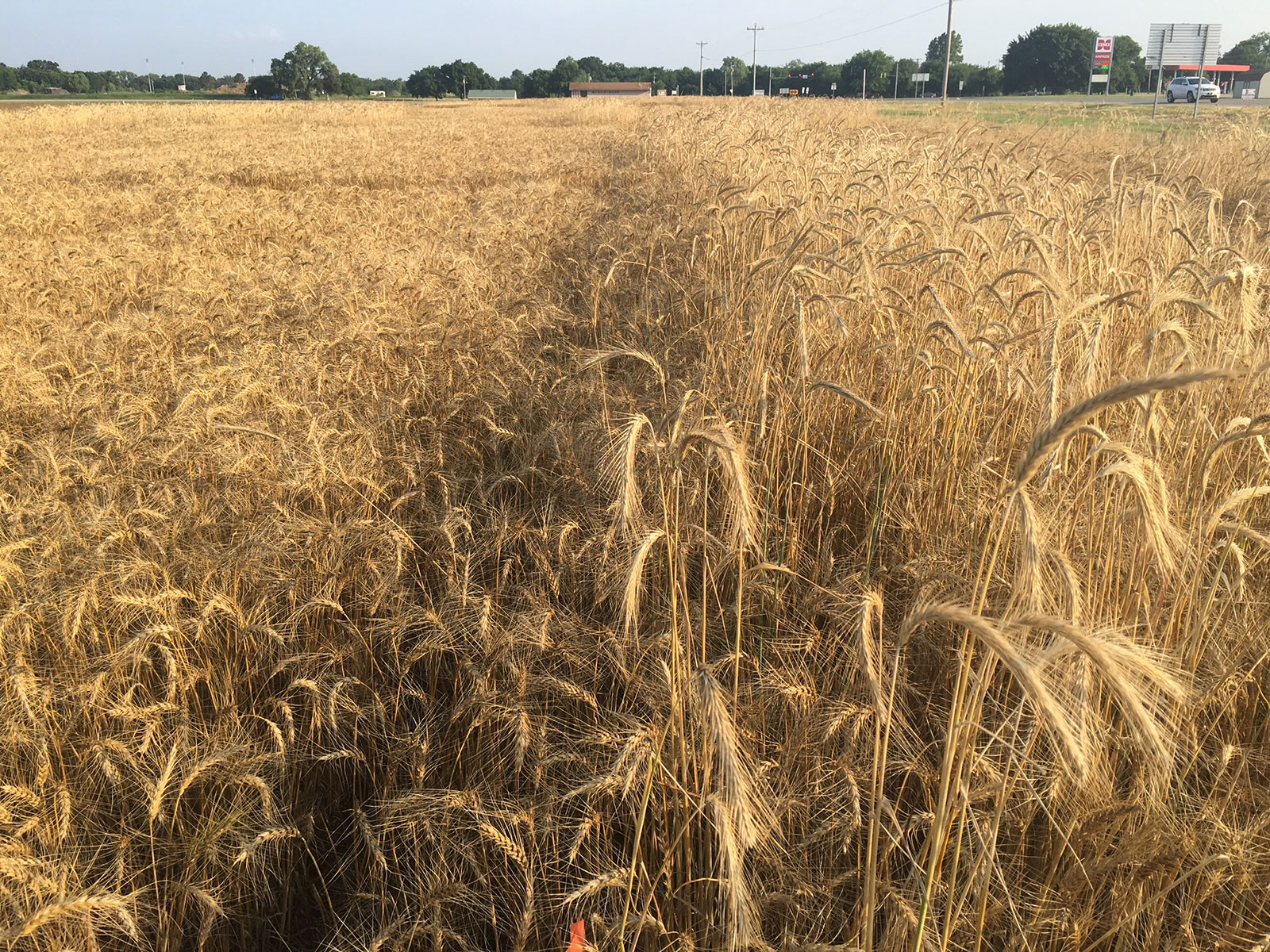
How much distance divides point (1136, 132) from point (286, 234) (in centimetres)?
1657

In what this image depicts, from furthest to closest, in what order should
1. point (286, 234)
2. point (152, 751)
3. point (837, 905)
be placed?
point (286, 234)
point (152, 751)
point (837, 905)

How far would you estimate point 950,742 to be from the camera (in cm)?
108

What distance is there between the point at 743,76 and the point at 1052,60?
49625mm

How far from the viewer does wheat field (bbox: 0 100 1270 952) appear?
1.41 meters

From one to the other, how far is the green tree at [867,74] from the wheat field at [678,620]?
4425 inches

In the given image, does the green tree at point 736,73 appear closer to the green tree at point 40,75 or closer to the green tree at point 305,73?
the green tree at point 305,73

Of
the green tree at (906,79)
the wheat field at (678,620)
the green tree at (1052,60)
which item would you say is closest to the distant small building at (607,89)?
the green tree at (906,79)

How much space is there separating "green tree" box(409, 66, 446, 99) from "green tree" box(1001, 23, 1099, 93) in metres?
72.1

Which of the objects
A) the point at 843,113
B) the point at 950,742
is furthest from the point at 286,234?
the point at 843,113

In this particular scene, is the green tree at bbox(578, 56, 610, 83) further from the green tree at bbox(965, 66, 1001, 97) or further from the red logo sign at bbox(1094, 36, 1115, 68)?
the red logo sign at bbox(1094, 36, 1115, 68)

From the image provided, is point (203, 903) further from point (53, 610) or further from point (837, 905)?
point (837, 905)

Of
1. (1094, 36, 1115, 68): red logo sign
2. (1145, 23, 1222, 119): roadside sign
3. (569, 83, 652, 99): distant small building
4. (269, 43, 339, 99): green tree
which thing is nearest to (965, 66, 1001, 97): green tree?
(569, 83, 652, 99): distant small building

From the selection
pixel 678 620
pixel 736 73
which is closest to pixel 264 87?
pixel 736 73

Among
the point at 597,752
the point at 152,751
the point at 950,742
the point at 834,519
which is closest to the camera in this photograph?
the point at 950,742
